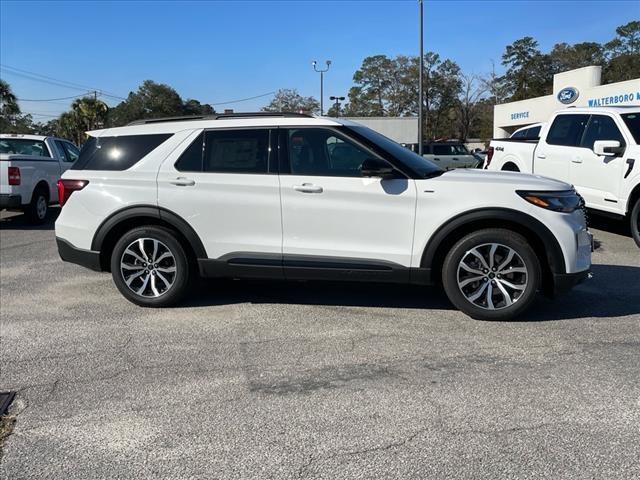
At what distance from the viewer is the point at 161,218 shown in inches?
206

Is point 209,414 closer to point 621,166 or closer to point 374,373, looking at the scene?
point 374,373

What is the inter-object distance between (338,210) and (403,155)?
0.84m

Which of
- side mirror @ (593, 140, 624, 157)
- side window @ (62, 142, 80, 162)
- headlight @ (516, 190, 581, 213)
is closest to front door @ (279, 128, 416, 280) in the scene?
headlight @ (516, 190, 581, 213)

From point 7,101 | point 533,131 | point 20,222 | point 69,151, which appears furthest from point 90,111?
point 533,131

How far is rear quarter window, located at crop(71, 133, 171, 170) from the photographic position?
538cm

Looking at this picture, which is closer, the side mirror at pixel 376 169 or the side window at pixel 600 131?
the side mirror at pixel 376 169

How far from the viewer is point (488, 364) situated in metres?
3.99

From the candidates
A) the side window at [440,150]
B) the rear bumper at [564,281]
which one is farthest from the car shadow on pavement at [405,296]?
the side window at [440,150]

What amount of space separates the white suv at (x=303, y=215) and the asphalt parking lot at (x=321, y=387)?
428 mm

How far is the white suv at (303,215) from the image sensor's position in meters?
4.73

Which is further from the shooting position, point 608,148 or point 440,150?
point 440,150

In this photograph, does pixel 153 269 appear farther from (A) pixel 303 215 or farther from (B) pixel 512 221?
(B) pixel 512 221

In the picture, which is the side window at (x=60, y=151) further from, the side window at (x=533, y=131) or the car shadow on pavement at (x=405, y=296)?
the side window at (x=533, y=131)

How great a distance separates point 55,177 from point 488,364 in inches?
420
